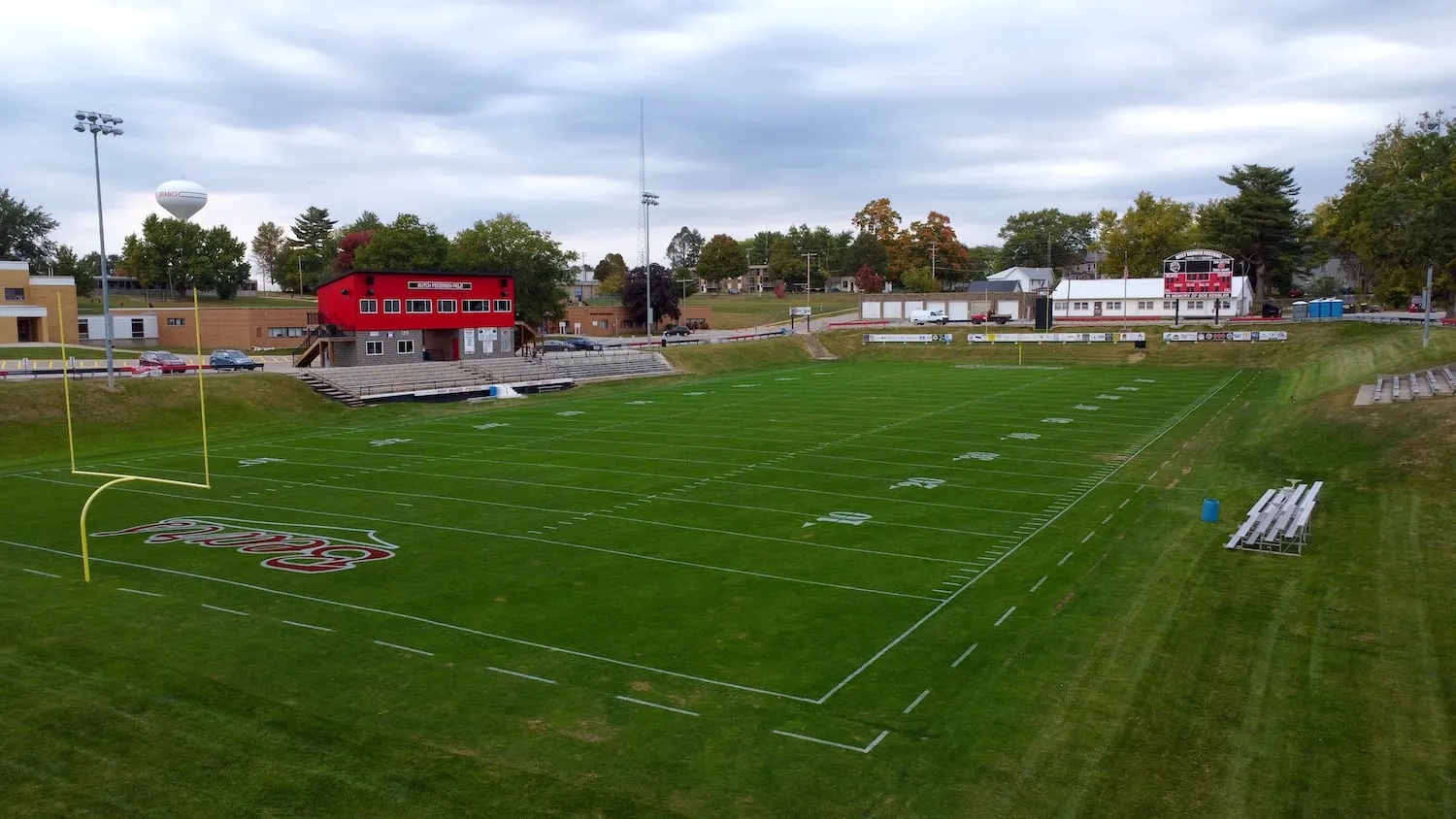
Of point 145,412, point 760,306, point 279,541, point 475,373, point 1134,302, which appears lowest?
point 279,541

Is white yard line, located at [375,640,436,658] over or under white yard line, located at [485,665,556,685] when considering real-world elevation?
over


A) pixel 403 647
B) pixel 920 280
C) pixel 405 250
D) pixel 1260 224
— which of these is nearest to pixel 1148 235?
pixel 1260 224

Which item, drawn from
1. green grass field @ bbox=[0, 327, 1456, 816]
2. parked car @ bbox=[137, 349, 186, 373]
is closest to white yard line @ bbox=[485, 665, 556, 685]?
green grass field @ bbox=[0, 327, 1456, 816]

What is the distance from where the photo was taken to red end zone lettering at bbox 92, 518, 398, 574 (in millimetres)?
19484

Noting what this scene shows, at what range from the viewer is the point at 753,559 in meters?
19.2

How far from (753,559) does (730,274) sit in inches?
5644

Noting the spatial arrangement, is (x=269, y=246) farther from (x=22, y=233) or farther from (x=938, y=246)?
(x=938, y=246)

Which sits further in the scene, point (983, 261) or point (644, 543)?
point (983, 261)

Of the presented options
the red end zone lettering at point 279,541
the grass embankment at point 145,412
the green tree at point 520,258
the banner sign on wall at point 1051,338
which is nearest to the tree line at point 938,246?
the green tree at point 520,258

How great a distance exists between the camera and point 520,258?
83.3 meters

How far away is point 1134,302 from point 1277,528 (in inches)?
3134

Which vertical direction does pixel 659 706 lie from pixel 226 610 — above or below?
below

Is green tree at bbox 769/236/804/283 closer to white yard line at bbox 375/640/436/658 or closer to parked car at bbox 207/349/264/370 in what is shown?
parked car at bbox 207/349/264/370

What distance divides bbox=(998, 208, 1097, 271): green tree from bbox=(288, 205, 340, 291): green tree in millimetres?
106383
